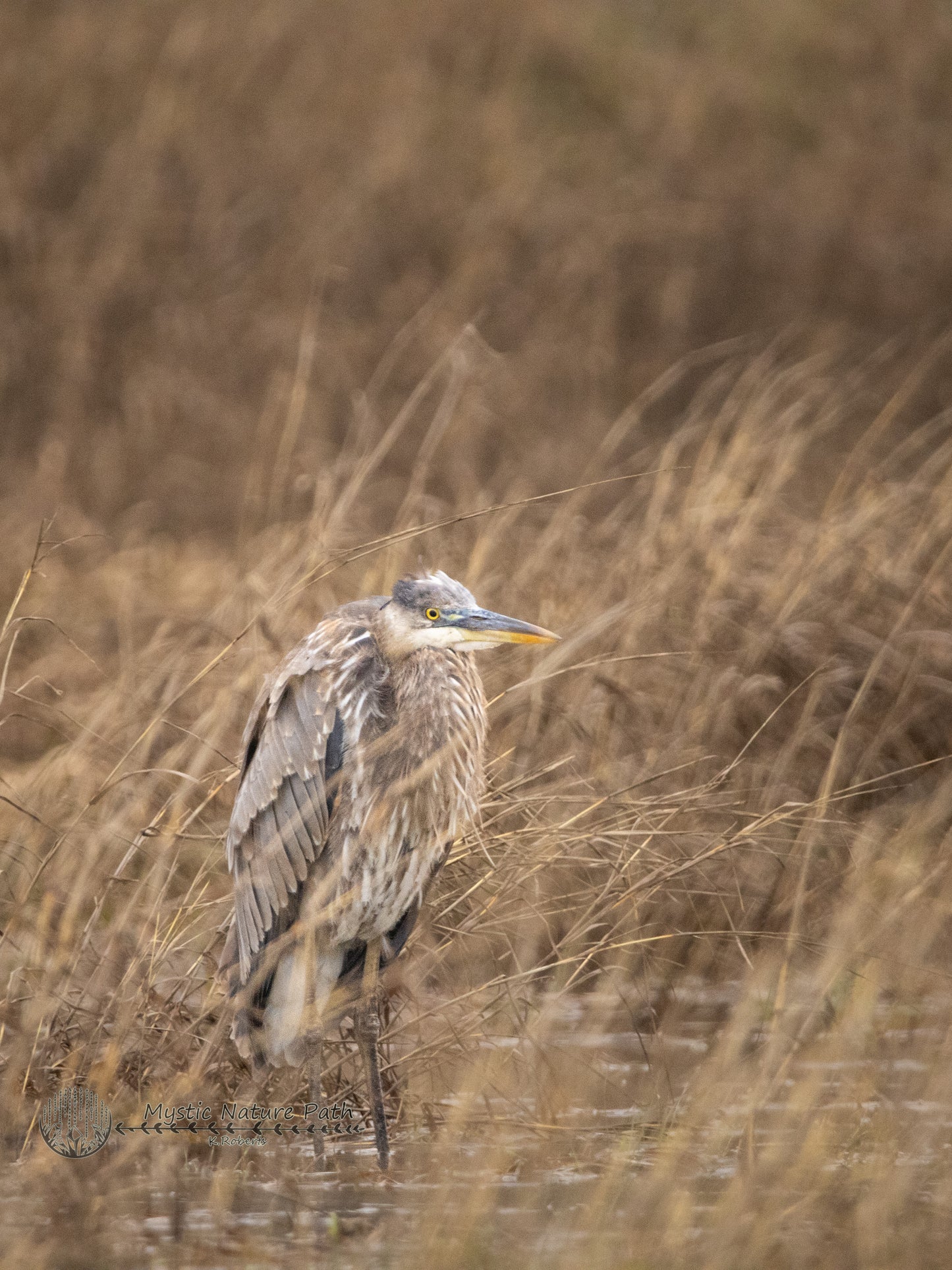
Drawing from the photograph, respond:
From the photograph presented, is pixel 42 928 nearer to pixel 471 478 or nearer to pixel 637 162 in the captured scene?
pixel 471 478

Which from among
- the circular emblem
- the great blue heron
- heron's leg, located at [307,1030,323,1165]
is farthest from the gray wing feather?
the circular emblem

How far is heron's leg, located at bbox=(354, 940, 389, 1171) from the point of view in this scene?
424 cm

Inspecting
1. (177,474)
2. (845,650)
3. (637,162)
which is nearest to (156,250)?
(177,474)

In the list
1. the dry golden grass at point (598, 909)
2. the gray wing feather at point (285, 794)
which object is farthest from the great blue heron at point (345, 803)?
the dry golden grass at point (598, 909)

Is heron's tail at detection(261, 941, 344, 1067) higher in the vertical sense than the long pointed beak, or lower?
lower

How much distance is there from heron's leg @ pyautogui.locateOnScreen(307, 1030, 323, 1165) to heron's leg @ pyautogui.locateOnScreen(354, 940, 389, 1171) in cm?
11

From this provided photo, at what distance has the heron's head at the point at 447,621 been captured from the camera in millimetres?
4137

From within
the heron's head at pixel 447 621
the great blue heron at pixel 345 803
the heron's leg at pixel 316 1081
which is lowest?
the heron's leg at pixel 316 1081

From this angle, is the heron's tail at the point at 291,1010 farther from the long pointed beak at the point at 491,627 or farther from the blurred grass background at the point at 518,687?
the long pointed beak at the point at 491,627

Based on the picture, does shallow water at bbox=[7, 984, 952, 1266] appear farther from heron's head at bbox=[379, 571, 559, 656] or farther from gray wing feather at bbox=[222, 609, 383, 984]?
heron's head at bbox=[379, 571, 559, 656]

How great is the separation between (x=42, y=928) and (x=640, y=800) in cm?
142

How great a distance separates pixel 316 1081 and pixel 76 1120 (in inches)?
24.0

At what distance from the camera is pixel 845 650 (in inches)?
239

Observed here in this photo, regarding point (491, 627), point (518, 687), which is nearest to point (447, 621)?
point (491, 627)
